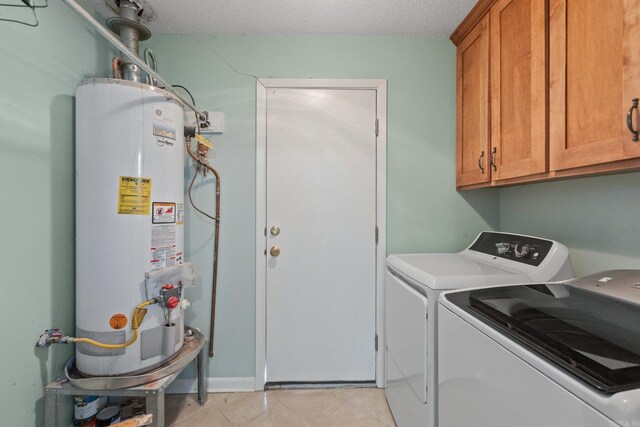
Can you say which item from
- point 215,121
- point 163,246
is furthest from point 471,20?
point 163,246

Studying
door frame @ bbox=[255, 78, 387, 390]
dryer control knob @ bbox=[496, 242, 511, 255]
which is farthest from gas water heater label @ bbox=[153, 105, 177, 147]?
dryer control knob @ bbox=[496, 242, 511, 255]

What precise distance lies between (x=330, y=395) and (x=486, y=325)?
4.35ft

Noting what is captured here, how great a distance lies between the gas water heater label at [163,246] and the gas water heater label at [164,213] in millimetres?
23

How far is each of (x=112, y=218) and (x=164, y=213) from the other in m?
0.20

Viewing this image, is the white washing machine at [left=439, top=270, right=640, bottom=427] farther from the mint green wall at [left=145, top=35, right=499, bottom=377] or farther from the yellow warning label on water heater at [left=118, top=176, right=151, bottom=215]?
the yellow warning label on water heater at [left=118, top=176, right=151, bottom=215]

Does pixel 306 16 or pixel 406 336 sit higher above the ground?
pixel 306 16

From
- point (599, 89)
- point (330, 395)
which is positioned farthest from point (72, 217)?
point (599, 89)

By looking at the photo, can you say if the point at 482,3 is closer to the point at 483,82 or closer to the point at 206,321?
the point at 483,82

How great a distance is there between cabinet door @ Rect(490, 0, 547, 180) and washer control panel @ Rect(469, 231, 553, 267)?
354 millimetres

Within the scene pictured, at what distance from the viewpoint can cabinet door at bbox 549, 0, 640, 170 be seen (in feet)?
2.67

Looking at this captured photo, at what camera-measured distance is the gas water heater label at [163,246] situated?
1232mm

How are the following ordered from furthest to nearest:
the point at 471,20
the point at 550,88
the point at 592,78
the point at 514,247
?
the point at 471,20 → the point at 514,247 → the point at 550,88 → the point at 592,78

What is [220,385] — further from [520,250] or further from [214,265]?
[520,250]

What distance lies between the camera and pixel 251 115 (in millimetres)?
1749
